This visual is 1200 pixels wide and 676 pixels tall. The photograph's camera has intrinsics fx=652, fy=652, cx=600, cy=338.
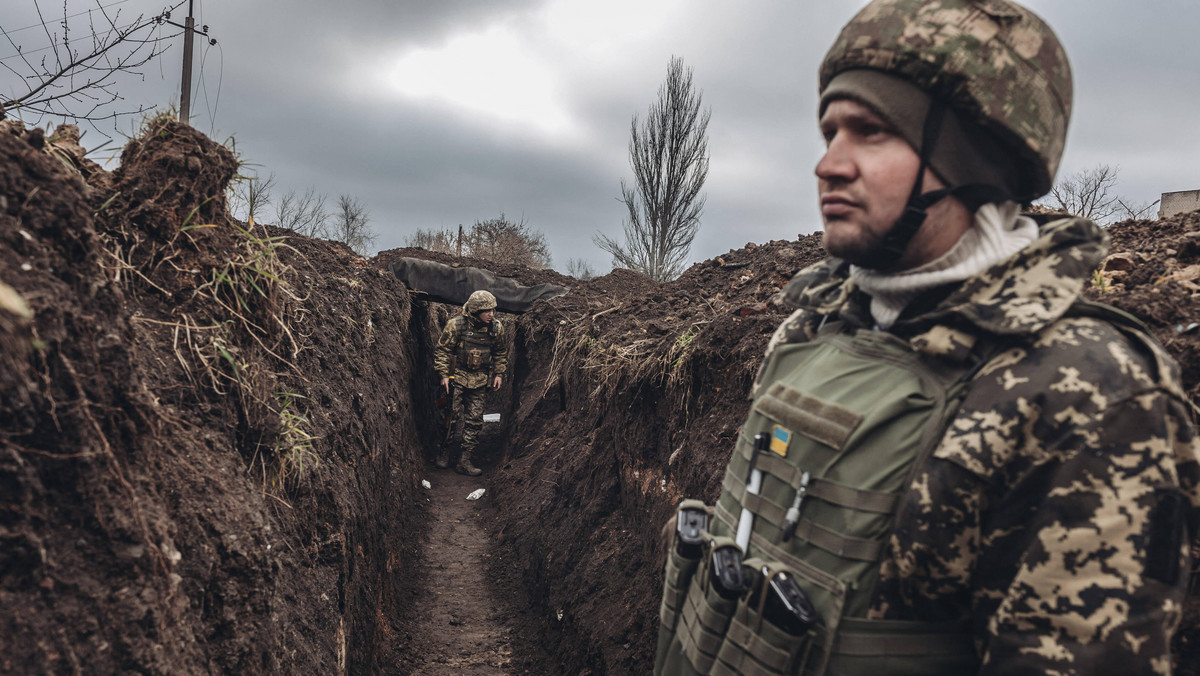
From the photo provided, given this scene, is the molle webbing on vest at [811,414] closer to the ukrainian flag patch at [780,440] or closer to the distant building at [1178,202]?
the ukrainian flag patch at [780,440]

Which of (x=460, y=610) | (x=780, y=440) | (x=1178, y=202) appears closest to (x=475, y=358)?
(x=460, y=610)

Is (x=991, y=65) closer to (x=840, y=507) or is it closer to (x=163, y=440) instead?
(x=840, y=507)

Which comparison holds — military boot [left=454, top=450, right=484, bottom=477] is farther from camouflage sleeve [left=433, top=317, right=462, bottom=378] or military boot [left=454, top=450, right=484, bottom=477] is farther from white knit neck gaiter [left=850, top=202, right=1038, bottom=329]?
white knit neck gaiter [left=850, top=202, right=1038, bottom=329]

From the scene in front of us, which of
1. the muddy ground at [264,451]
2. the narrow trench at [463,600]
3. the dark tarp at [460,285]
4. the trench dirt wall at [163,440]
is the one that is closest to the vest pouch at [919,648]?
the muddy ground at [264,451]

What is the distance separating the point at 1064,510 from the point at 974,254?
56 cm

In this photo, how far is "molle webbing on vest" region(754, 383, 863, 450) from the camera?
4.44 feet

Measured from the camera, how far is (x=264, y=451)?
2.69m

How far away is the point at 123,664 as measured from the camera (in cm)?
153

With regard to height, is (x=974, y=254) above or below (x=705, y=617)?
above

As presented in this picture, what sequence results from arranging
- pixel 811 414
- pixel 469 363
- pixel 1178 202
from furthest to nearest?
pixel 469 363
pixel 1178 202
pixel 811 414

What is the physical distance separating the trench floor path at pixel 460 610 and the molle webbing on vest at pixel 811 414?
387cm

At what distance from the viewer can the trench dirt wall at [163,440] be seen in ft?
4.77

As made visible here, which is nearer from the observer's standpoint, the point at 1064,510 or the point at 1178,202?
the point at 1064,510

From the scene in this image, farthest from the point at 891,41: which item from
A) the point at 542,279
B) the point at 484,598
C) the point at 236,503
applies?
the point at 542,279
